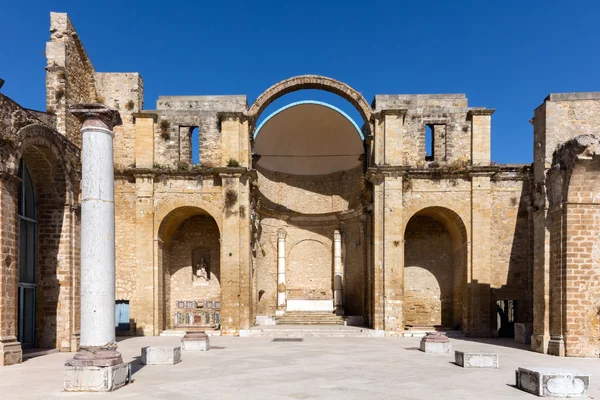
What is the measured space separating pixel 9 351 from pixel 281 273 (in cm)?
1539

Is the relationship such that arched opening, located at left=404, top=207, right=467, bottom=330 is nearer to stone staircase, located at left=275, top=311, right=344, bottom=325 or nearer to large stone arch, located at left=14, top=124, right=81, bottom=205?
stone staircase, located at left=275, top=311, right=344, bottom=325

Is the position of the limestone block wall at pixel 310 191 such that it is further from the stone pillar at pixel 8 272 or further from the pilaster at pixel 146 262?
the stone pillar at pixel 8 272

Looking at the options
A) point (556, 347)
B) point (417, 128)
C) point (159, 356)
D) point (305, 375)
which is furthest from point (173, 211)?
point (556, 347)

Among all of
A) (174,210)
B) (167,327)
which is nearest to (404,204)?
(174,210)

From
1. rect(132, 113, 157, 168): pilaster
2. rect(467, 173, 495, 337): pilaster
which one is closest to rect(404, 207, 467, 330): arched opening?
rect(467, 173, 495, 337): pilaster

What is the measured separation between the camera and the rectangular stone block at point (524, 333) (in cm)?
1848

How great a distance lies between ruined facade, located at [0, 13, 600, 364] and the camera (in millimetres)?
15781

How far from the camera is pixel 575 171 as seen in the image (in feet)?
48.9

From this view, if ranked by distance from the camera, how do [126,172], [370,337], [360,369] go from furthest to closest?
[126,172] < [370,337] < [360,369]

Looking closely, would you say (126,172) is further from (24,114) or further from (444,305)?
(444,305)

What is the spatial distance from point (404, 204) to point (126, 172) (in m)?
11.6

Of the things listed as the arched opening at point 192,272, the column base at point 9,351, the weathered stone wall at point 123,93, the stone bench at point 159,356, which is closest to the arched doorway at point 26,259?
the column base at point 9,351

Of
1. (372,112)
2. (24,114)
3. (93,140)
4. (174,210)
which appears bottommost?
(174,210)

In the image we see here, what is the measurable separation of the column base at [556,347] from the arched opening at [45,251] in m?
14.1
